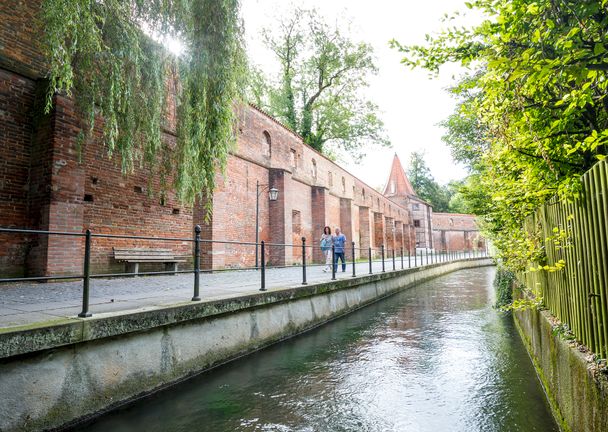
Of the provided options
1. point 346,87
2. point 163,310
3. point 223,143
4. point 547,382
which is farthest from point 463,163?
point 163,310

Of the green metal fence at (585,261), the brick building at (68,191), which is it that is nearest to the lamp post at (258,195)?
the brick building at (68,191)

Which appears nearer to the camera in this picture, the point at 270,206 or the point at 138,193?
the point at 138,193

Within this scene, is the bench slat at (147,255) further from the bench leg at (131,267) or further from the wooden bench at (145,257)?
the bench leg at (131,267)

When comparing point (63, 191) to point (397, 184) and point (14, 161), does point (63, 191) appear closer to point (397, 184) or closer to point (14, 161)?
point (14, 161)

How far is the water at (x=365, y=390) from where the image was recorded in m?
3.60

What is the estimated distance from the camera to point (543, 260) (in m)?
4.41

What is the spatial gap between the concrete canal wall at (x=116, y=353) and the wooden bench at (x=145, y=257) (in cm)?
451

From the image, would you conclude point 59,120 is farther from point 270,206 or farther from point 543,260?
point 270,206

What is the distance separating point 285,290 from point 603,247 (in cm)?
506

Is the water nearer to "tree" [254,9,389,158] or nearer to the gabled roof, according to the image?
"tree" [254,9,389,158]

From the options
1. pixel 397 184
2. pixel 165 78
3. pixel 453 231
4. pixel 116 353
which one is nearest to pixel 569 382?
pixel 116 353

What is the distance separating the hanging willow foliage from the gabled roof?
43.6 metres

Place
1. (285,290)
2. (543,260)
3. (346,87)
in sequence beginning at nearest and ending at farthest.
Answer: (543,260)
(285,290)
(346,87)

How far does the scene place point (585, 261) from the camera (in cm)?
286
